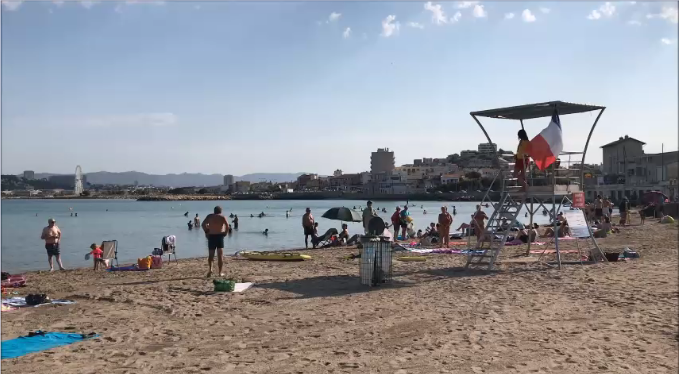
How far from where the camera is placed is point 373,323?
24.8 feet

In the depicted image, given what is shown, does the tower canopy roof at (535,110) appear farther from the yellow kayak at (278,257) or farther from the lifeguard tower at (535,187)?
the yellow kayak at (278,257)

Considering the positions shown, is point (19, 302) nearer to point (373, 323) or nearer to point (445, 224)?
point (373, 323)

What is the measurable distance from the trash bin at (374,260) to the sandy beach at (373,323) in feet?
1.12

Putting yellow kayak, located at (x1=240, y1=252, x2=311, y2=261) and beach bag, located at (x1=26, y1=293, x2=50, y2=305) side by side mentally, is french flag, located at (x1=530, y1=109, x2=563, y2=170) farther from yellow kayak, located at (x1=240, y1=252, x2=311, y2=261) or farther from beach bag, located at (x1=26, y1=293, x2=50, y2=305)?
beach bag, located at (x1=26, y1=293, x2=50, y2=305)

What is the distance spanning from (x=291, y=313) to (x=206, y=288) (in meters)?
2.85

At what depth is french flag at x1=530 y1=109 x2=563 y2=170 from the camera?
12219 millimetres

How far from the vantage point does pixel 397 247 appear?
58.8 ft

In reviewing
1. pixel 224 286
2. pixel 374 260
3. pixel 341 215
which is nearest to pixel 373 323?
pixel 374 260

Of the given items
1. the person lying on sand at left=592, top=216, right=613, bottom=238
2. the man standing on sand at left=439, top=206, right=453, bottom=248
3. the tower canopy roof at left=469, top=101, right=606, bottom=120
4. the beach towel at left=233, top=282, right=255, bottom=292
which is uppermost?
the tower canopy roof at left=469, top=101, right=606, bottom=120

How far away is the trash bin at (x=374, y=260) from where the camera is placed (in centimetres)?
1050

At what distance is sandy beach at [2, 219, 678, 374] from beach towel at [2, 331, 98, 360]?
0.22 metres

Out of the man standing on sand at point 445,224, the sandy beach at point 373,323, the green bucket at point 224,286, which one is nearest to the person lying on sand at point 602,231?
the man standing on sand at point 445,224

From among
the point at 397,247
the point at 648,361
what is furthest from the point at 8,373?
the point at 397,247

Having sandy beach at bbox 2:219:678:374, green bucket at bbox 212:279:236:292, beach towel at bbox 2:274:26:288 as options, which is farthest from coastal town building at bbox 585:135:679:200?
beach towel at bbox 2:274:26:288
